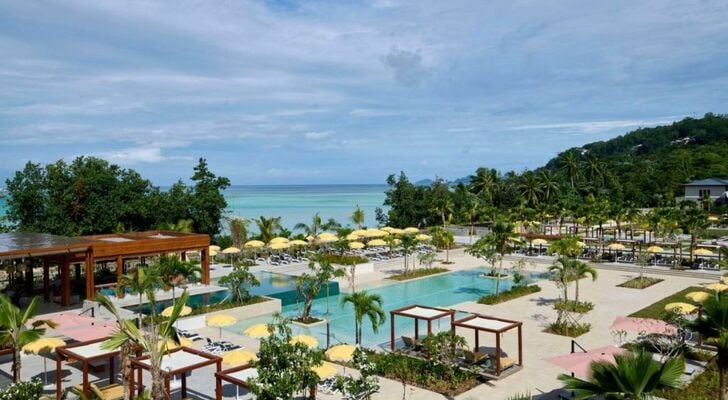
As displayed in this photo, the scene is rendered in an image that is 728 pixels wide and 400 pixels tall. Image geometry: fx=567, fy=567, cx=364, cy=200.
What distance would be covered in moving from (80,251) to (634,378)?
20.6 metres

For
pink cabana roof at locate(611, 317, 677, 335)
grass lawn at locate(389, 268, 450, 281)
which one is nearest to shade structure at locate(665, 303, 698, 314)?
pink cabana roof at locate(611, 317, 677, 335)

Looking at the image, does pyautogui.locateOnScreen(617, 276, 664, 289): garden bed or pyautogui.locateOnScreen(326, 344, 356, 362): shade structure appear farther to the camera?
pyautogui.locateOnScreen(617, 276, 664, 289): garden bed

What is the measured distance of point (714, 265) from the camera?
102ft

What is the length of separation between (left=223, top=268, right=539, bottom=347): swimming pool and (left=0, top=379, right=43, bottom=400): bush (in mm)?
8766

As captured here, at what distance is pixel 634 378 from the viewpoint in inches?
304

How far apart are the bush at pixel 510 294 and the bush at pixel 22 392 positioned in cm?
1713

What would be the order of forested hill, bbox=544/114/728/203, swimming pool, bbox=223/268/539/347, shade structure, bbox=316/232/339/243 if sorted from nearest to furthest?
swimming pool, bbox=223/268/539/347, shade structure, bbox=316/232/339/243, forested hill, bbox=544/114/728/203

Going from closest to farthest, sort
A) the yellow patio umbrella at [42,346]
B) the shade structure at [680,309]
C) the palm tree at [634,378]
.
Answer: the palm tree at [634,378], the yellow patio umbrella at [42,346], the shade structure at [680,309]

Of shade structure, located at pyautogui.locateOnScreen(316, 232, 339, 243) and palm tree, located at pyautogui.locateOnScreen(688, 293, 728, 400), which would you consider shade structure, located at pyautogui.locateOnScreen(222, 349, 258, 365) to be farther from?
shade structure, located at pyautogui.locateOnScreen(316, 232, 339, 243)

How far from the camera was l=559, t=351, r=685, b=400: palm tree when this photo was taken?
7.75m

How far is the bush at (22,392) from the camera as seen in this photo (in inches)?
431

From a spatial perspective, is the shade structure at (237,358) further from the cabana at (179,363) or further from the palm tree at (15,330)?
the palm tree at (15,330)

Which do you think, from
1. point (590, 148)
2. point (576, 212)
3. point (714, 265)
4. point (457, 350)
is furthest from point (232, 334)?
point (590, 148)

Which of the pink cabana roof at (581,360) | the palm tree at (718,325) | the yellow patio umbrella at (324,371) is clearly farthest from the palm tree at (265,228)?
the palm tree at (718,325)
